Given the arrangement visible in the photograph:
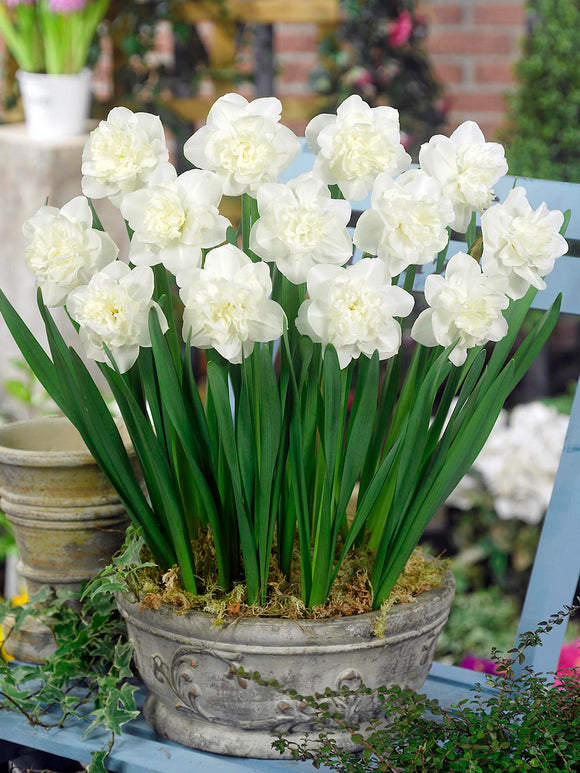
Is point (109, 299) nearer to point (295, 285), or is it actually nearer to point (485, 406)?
point (295, 285)

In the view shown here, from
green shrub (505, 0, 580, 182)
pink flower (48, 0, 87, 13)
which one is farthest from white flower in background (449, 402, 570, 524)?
pink flower (48, 0, 87, 13)

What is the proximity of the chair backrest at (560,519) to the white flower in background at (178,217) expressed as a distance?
1.25ft

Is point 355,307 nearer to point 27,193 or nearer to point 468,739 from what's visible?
point 468,739

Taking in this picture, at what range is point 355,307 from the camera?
0.70 metres

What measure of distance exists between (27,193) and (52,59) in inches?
13.9

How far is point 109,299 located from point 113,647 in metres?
0.41

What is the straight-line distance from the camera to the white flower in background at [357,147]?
2.38 ft

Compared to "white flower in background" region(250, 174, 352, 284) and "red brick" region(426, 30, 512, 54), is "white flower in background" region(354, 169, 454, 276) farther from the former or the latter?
"red brick" region(426, 30, 512, 54)

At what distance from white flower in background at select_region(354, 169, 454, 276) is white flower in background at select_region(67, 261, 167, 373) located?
172 mm

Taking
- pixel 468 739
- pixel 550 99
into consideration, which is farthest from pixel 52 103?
pixel 468 739

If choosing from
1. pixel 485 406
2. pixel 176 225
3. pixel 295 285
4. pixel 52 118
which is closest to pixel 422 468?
pixel 485 406

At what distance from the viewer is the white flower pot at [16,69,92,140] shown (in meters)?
2.49

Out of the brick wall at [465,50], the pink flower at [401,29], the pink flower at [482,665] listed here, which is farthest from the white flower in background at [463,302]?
the brick wall at [465,50]

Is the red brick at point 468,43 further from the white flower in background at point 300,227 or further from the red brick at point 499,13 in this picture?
the white flower in background at point 300,227
